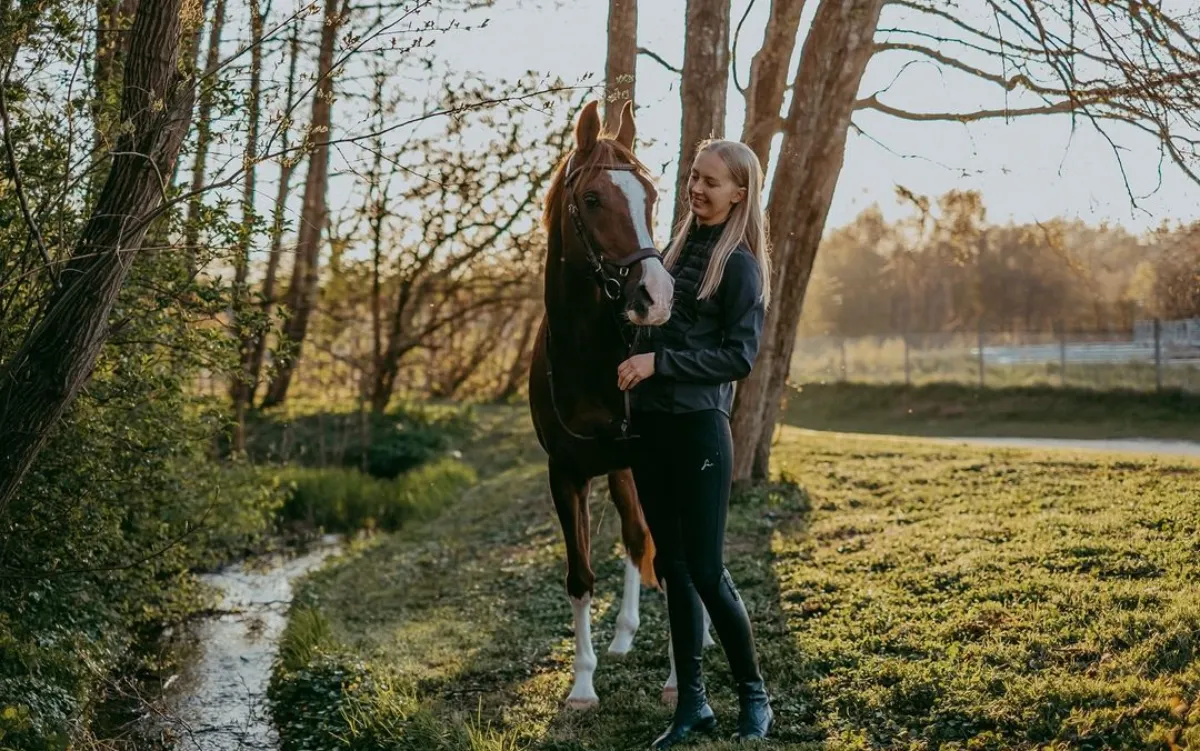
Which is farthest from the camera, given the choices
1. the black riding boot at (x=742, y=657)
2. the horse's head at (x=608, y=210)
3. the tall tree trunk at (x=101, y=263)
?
the tall tree trunk at (x=101, y=263)

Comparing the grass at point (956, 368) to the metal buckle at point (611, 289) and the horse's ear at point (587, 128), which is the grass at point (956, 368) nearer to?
the horse's ear at point (587, 128)

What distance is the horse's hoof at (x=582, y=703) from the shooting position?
5238 millimetres

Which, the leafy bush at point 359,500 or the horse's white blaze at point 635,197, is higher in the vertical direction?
the horse's white blaze at point 635,197

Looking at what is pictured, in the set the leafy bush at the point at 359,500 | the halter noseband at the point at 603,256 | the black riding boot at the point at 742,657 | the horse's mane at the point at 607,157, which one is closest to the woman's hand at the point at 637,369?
the halter noseband at the point at 603,256

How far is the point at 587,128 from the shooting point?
488 cm

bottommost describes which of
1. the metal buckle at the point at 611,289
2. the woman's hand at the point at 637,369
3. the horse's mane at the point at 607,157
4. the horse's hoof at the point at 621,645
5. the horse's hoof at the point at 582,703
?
the horse's hoof at the point at 582,703

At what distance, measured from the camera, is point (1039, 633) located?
197 inches

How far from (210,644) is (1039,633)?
5.58 metres

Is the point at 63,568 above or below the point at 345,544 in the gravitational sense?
above

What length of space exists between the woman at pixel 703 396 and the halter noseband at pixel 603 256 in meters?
0.15

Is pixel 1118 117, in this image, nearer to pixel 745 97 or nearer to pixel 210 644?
pixel 745 97

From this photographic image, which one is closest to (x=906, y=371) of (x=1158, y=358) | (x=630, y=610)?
(x=1158, y=358)

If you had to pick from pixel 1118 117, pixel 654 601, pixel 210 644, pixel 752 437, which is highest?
pixel 1118 117

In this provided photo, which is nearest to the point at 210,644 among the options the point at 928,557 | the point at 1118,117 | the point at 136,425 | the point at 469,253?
the point at 136,425
